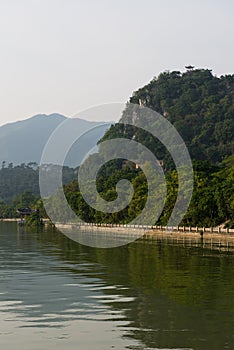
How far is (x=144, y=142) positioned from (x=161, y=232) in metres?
73.2

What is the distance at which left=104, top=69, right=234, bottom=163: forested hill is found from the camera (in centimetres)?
12569

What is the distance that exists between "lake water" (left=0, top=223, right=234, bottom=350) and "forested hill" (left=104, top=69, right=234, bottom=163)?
92.3 metres

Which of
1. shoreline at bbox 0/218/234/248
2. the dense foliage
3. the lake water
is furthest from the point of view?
the dense foliage

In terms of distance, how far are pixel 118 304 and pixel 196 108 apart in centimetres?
12580

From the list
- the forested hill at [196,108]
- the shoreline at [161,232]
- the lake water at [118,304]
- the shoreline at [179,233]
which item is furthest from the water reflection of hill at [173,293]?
the forested hill at [196,108]

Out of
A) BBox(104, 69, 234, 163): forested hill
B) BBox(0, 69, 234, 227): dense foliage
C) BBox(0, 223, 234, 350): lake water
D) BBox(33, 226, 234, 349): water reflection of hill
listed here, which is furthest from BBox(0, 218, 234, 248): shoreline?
BBox(104, 69, 234, 163): forested hill

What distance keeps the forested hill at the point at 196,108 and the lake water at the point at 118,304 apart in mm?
92331

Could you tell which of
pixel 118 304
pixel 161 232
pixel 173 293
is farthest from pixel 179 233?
pixel 118 304

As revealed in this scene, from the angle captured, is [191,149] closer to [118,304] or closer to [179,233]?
[179,233]

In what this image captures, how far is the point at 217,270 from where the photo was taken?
28547 mm

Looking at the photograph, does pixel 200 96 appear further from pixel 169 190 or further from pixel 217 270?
pixel 217 270

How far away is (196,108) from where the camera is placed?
143 metres

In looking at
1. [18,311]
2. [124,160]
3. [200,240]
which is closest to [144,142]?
[124,160]

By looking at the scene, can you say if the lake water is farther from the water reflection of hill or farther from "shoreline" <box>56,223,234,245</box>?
"shoreline" <box>56,223,234,245</box>
